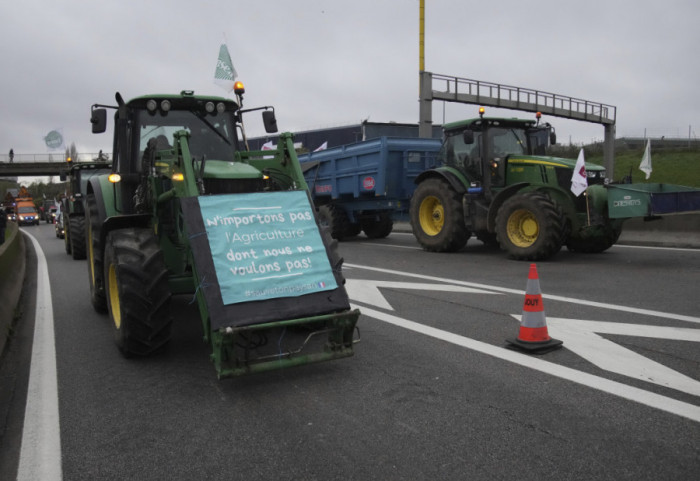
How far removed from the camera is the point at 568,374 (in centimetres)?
429

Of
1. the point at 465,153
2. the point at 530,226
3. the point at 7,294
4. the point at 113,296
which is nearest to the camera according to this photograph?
the point at 113,296

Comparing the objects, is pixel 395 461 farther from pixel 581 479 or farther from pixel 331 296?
pixel 331 296

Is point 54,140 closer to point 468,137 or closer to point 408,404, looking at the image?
point 468,137

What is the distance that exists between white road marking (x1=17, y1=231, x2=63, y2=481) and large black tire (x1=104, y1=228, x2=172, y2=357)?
0.67 metres

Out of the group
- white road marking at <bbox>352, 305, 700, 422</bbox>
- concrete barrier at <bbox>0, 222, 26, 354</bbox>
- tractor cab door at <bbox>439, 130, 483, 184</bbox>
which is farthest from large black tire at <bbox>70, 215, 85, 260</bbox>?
white road marking at <bbox>352, 305, 700, 422</bbox>

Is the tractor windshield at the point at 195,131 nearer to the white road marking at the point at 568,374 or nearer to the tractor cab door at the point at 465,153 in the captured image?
the white road marking at the point at 568,374

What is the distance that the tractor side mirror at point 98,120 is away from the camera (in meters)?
6.03

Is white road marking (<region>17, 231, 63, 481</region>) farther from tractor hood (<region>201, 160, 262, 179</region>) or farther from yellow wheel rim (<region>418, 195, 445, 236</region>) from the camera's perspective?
yellow wheel rim (<region>418, 195, 445, 236</region>)

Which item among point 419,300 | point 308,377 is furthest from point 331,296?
point 419,300

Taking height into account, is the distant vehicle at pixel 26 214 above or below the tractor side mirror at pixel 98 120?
below

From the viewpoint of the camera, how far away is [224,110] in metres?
6.56

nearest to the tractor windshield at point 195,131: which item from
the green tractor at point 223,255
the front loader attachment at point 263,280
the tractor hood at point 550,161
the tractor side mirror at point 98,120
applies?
the green tractor at point 223,255

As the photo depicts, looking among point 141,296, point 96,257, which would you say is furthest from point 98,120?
point 141,296

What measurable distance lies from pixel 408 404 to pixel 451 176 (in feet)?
29.6
